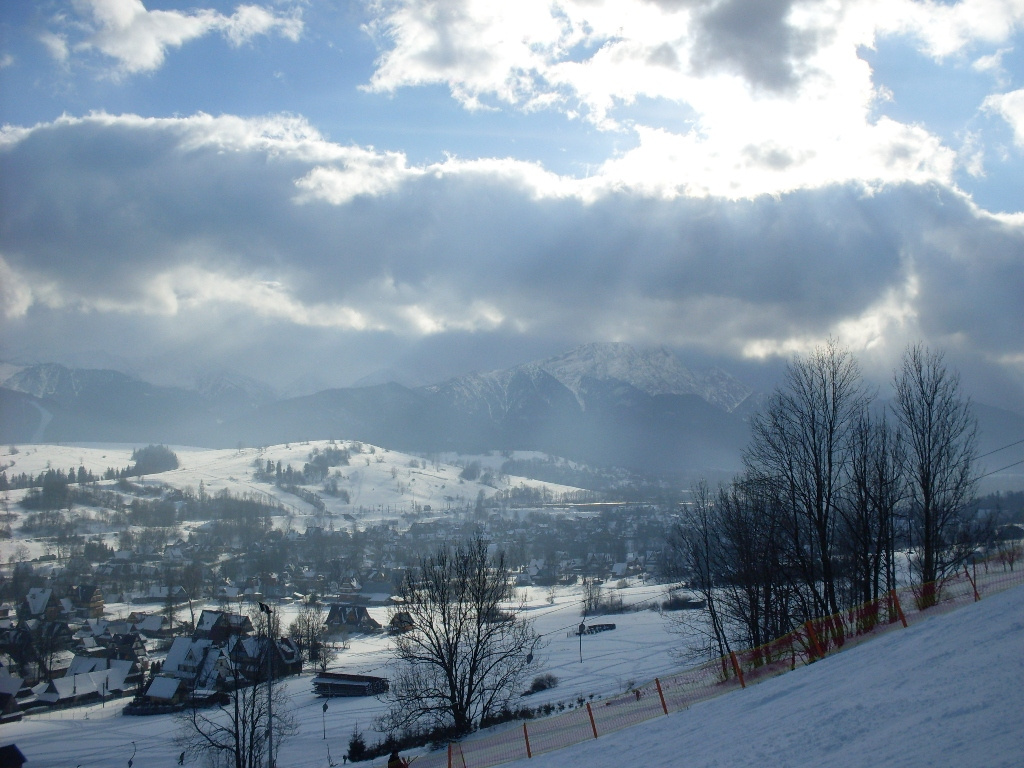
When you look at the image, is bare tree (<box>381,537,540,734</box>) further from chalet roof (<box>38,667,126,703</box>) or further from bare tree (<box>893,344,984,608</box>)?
chalet roof (<box>38,667,126,703</box>)

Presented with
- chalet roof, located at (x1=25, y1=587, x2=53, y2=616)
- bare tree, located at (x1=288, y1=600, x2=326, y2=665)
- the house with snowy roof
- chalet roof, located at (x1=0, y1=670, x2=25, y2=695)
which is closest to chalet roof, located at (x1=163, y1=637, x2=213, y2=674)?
the house with snowy roof

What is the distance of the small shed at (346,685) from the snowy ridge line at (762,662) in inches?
1053

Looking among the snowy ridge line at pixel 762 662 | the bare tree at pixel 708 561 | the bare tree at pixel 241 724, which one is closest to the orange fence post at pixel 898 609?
the snowy ridge line at pixel 762 662

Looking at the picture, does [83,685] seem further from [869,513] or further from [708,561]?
[869,513]

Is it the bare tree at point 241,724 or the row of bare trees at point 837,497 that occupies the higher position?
the row of bare trees at point 837,497

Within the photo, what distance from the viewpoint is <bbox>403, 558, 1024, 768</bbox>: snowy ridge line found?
14164mm

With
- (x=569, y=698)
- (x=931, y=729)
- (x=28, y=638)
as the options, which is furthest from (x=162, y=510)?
(x=931, y=729)

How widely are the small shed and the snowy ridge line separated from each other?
26752mm

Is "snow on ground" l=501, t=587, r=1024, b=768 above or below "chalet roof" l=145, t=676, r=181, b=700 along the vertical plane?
above

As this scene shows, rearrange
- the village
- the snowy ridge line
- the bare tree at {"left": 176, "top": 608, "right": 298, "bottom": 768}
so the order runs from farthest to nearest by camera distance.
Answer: the village
the bare tree at {"left": 176, "top": 608, "right": 298, "bottom": 768}
the snowy ridge line

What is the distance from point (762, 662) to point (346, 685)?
3530 centimetres

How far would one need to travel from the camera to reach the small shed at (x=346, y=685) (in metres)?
43.3

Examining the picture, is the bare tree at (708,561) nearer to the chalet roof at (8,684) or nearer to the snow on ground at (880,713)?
the snow on ground at (880,713)

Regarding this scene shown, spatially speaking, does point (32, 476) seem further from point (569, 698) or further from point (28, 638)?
point (569, 698)
